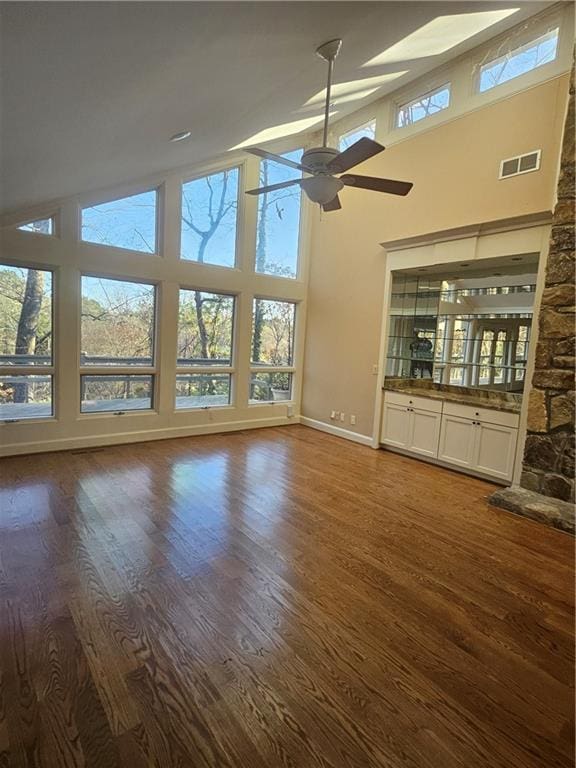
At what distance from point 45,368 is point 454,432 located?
5.00 metres

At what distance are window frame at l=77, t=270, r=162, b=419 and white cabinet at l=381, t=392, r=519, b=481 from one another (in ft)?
10.8

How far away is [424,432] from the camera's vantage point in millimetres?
5039

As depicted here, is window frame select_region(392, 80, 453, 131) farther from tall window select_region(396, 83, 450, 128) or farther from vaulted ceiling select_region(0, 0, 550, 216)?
vaulted ceiling select_region(0, 0, 550, 216)

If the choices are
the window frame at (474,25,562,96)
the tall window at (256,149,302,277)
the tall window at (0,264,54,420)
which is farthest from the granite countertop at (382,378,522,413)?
Answer: the tall window at (0,264,54,420)

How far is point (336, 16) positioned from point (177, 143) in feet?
6.51

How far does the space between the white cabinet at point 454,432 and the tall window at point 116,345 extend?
347cm

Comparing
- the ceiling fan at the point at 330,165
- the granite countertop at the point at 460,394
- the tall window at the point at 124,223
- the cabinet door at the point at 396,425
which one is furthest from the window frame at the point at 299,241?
the ceiling fan at the point at 330,165

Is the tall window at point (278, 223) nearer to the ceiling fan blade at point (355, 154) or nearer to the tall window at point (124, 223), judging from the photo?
the tall window at point (124, 223)

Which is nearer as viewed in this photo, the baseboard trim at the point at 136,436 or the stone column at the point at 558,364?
the stone column at the point at 558,364

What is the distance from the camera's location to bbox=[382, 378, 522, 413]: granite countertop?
4.37 m

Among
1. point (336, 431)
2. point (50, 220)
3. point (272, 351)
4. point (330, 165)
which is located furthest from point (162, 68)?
point (336, 431)

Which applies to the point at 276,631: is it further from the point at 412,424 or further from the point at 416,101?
the point at 416,101

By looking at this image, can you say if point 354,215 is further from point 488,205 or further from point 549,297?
point 549,297

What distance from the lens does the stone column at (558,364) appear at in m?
3.53
